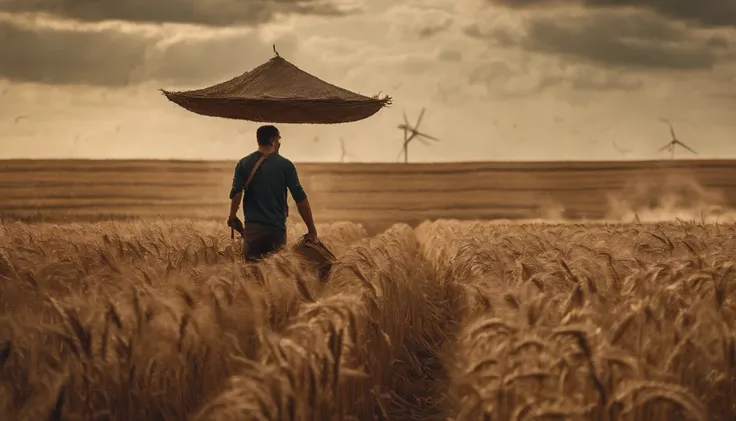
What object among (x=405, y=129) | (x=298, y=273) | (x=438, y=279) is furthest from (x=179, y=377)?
(x=405, y=129)

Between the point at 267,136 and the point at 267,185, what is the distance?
1.51ft

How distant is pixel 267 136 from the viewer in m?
7.64

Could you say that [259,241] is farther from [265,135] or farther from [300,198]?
[265,135]

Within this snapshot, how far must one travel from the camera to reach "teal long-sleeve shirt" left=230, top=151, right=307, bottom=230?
7.62 meters

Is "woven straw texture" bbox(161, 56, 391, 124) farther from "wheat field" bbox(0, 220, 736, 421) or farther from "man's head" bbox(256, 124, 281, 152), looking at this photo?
"wheat field" bbox(0, 220, 736, 421)

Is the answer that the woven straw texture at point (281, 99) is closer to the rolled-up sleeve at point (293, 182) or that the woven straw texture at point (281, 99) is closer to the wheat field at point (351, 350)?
the rolled-up sleeve at point (293, 182)

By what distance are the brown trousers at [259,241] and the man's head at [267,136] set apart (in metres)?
0.78

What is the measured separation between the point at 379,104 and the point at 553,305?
7.31 meters

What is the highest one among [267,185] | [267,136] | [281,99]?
[281,99]

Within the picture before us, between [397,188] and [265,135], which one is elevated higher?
[397,188]

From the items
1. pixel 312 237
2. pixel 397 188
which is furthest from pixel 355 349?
pixel 397 188

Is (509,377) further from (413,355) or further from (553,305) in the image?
(413,355)

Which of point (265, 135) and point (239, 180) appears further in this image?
point (239, 180)

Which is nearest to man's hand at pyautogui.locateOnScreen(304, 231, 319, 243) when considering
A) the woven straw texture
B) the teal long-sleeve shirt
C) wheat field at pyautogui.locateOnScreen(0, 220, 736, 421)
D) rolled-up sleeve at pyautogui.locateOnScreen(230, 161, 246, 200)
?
the teal long-sleeve shirt
